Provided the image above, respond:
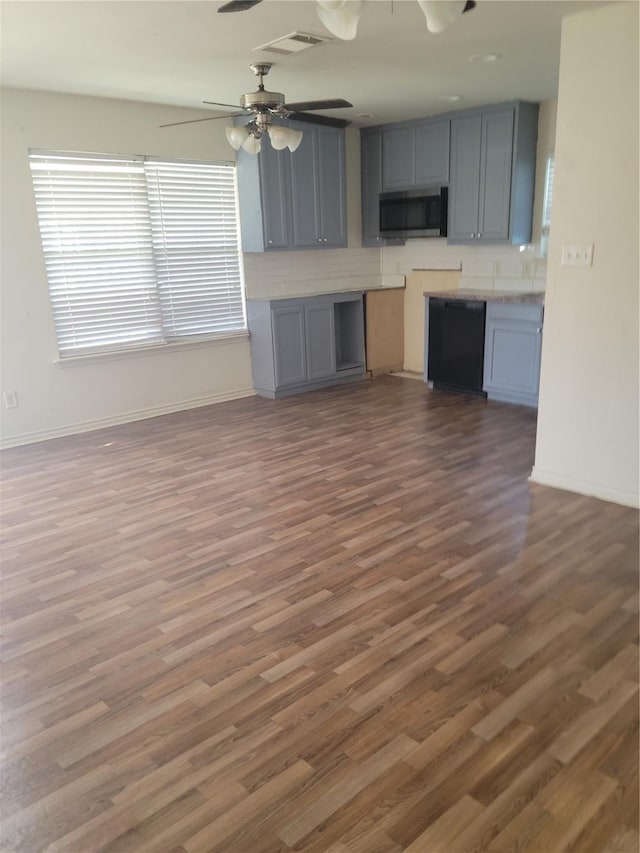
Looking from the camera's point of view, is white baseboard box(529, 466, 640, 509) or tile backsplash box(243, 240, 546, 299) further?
tile backsplash box(243, 240, 546, 299)

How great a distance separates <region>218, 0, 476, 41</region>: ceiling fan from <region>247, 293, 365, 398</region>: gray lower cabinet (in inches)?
149

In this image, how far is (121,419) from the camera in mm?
5625

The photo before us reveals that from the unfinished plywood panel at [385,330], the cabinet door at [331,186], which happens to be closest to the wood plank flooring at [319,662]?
the unfinished plywood panel at [385,330]

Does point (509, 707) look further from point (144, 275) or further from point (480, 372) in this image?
point (144, 275)

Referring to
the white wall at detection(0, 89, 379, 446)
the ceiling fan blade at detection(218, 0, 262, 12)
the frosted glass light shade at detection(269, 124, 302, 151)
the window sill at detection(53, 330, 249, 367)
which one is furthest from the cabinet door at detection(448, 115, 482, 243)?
the ceiling fan blade at detection(218, 0, 262, 12)

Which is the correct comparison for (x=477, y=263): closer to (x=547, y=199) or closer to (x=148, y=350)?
(x=547, y=199)

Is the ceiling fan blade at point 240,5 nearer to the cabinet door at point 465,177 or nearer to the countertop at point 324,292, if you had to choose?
the countertop at point 324,292

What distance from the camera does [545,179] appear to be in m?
5.79

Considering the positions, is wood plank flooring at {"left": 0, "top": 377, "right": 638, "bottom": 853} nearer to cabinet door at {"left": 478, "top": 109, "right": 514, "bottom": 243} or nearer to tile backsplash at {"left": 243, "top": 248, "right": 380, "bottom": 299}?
cabinet door at {"left": 478, "top": 109, "right": 514, "bottom": 243}

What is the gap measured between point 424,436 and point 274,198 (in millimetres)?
2747

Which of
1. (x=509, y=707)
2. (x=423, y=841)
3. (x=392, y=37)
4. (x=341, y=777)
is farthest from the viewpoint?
(x=392, y=37)

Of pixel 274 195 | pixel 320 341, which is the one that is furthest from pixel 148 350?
pixel 274 195

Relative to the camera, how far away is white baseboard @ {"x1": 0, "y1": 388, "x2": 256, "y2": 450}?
5.12m

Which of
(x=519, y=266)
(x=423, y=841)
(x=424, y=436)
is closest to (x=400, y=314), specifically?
(x=519, y=266)
